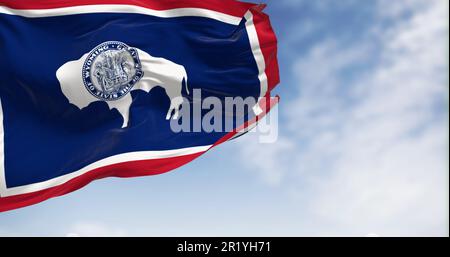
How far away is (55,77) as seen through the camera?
29.8 feet

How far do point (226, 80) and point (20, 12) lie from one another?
14.9 feet

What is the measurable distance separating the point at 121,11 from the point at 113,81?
5.20 feet

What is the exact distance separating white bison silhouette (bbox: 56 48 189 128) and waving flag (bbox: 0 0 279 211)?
21 millimetres

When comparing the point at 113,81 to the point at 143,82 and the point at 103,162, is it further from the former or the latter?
the point at 103,162

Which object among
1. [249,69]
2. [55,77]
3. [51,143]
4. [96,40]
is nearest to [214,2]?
[249,69]

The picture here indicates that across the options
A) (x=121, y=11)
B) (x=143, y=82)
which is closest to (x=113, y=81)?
(x=143, y=82)

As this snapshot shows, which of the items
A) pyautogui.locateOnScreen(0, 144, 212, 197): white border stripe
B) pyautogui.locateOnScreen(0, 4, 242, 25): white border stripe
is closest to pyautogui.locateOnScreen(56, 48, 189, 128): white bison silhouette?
pyautogui.locateOnScreen(0, 144, 212, 197): white border stripe

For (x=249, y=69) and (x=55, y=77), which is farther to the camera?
(x=249, y=69)

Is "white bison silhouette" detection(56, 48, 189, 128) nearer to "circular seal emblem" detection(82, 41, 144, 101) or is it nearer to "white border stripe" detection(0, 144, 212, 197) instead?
"circular seal emblem" detection(82, 41, 144, 101)

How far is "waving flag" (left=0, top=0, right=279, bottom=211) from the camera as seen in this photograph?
28.7 feet

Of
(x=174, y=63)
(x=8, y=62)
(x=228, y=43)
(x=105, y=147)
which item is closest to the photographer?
(x=8, y=62)

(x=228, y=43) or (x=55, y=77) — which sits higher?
(x=228, y=43)

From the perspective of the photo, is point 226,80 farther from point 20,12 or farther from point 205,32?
point 20,12

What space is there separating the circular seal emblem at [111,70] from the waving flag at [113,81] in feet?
0.07
